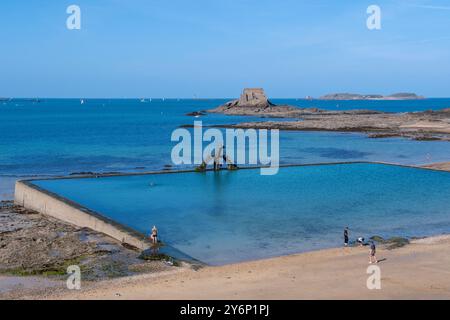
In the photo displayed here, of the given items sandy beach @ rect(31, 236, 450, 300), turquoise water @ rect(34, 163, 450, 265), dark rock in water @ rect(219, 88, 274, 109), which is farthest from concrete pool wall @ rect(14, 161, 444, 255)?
dark rock in water @ rect(219, 88, 274, 109)

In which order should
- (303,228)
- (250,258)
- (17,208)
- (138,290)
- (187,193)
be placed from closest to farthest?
(138,290) < (250,258) < (303,228) < (17,208) < (187,193)

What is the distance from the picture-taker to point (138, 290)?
551 inches

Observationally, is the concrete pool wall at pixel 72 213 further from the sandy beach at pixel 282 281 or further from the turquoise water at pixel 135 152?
the turquoise water at pixel 135 152

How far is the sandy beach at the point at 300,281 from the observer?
532 inches

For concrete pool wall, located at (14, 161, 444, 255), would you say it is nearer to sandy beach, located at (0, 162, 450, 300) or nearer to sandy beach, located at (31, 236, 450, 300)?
sandy beach, located at (0, 162, 450, 300)

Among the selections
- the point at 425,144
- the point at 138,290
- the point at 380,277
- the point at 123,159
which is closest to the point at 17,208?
the point at 138,290

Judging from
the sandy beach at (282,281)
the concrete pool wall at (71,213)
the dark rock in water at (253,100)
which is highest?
the dark rock in water at (253,100)

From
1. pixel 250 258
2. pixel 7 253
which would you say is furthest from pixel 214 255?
pixel 7 253

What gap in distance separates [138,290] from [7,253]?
21.3 feet

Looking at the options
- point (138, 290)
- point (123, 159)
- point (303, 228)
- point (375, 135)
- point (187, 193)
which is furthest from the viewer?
point (375, 135)

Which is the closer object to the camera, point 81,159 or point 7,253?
point 7,253

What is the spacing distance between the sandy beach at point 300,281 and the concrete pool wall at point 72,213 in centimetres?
377

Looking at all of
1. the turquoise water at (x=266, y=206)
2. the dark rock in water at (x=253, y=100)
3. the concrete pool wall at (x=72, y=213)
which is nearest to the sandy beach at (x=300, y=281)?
the turquoise water at (x=266, y=206)
